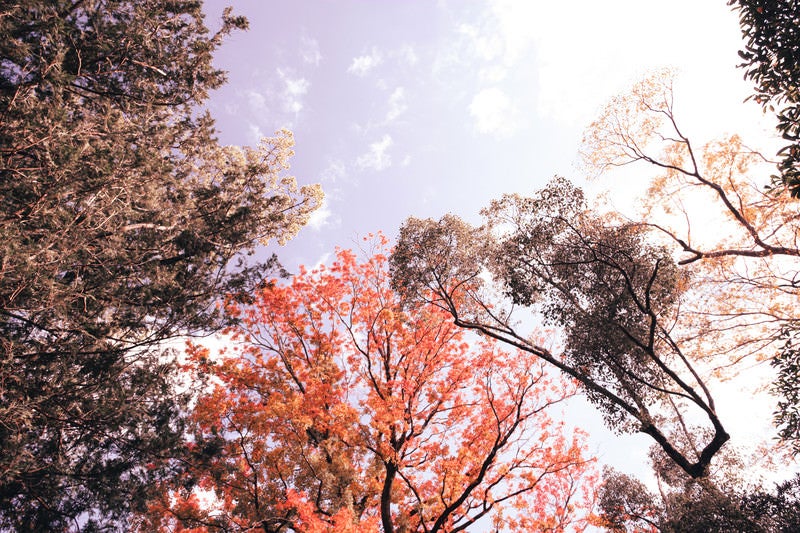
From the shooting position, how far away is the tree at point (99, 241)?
6664mm

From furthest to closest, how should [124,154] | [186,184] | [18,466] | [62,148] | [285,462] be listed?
[186,184] → [285,462] → [124,154] → [18,466] → [62,148]

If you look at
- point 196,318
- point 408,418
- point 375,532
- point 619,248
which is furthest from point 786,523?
point 196,318

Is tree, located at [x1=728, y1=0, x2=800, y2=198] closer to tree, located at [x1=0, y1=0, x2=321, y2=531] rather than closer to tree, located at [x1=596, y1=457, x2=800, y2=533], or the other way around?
tree, located at [x1=596, y1=457, x2=800, y2=533]

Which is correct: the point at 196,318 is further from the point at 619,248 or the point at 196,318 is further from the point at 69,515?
the point at 619,248

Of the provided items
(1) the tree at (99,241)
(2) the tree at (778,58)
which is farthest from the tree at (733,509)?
(1) the tree at (99,241)

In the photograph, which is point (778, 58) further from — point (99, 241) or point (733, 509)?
point (99, 241)

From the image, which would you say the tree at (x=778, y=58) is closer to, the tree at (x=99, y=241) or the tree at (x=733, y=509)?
the tree at (x=733, y=509)

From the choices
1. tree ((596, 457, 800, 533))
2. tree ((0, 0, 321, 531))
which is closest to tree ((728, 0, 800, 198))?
tree ((596, 457, 800, 533))

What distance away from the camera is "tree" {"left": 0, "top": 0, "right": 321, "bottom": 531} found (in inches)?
262

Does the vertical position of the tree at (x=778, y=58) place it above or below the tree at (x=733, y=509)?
above

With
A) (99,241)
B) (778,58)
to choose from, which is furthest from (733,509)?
(99,241)

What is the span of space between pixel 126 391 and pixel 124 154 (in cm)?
527

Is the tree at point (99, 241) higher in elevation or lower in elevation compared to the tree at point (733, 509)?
higher

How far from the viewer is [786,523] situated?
7379mm
